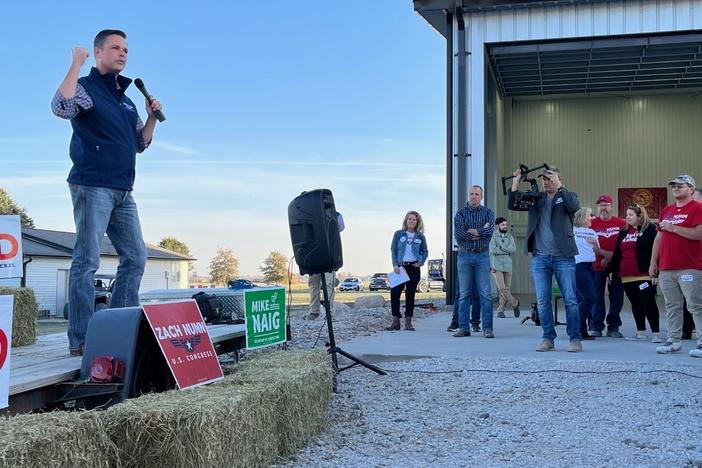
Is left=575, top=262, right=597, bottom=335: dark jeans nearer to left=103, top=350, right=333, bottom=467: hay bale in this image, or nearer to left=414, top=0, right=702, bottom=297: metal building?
left=103, top=350, right=333, bottom=467: hay bale

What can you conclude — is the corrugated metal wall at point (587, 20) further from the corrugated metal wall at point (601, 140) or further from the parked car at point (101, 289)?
the parked car at point (101, 289)

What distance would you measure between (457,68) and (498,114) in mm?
6897

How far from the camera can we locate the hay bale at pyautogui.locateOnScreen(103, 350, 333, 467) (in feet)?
8.75

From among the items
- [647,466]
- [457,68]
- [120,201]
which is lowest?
[647,466]

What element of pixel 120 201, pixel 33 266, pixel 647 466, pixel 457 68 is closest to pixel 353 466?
pixel 647 466

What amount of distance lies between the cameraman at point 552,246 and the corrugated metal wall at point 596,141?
679 inches

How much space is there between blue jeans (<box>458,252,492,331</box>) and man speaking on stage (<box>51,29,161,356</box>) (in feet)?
15.8

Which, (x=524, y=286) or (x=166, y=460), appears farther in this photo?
(x=524, y=286)

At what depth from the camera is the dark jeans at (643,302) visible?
769 centimetres

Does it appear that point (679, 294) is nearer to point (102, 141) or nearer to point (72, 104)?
point (102, 141)

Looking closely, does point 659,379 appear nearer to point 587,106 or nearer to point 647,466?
point 647,466

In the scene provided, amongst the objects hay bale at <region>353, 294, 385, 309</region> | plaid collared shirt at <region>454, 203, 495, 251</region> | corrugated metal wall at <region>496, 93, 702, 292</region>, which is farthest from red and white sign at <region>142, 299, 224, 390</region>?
corrugated metal wall at <region>496, 93, 702, 292</region>

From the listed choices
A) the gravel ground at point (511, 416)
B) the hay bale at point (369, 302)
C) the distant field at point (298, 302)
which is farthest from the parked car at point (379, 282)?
the gravel ground at point (511, 416)

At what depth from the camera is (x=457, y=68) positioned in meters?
15.3
